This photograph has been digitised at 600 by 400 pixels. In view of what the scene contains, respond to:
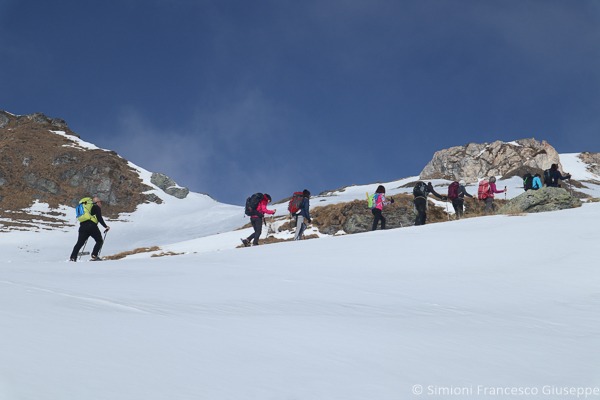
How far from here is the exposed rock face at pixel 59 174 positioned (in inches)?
2184

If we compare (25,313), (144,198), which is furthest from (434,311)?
(144,198)

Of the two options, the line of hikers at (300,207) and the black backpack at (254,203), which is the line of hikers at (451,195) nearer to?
the line of hikers at (300,207)

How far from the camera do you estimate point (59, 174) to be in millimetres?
60719

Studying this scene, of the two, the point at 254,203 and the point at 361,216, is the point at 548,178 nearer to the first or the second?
the point at 361,216

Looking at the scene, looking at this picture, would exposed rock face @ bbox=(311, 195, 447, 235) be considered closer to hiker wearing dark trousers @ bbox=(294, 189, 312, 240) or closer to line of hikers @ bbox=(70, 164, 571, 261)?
line of hikers @ bbox=(70, 164, 571, 261)

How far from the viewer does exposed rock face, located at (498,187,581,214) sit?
1733 centimetres

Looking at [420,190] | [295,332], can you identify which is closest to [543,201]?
[420,190]

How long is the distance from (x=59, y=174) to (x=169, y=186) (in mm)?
13600

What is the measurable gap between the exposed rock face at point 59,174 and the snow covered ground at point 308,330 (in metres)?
51.0

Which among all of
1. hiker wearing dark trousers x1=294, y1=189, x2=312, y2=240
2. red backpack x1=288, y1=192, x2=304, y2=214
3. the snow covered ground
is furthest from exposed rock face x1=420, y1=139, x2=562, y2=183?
the snow covered ground

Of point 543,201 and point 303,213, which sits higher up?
point 543,201

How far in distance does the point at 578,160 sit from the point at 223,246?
96868 mm

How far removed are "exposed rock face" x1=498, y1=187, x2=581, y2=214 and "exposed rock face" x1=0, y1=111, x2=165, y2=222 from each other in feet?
152

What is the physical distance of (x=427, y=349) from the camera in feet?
11.5
